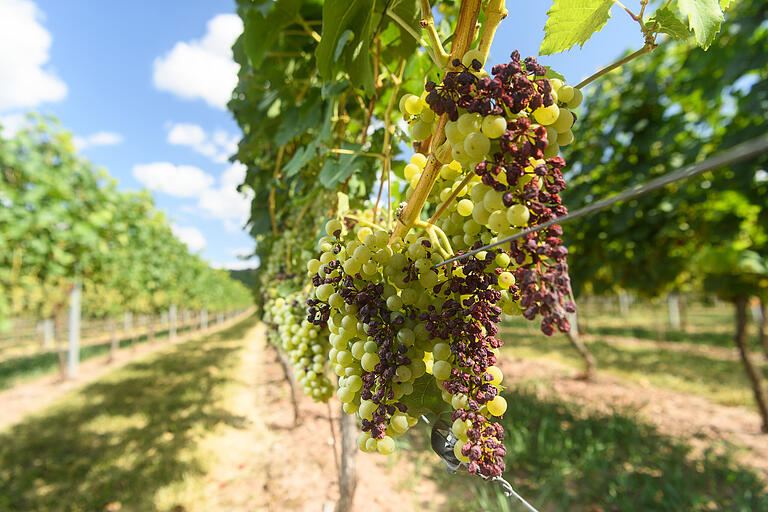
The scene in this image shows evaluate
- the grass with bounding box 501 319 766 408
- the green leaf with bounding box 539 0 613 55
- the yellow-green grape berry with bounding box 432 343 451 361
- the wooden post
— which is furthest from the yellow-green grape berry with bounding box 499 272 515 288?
the grass with bounding box 501 319 766 408

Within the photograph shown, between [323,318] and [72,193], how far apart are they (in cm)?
1011

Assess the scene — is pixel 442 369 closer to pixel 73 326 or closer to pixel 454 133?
pixel 454 133

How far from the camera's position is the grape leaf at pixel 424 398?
763mm

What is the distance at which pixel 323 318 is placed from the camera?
782mm

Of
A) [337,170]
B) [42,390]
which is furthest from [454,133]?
[42,390]

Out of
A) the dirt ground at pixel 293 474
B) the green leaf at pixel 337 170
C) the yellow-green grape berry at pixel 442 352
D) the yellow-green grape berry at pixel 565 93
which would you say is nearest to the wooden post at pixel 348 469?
the dirt ground at pixel 293 474

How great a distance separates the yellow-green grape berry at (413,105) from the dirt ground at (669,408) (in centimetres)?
391

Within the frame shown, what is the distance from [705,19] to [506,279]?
0.56 m

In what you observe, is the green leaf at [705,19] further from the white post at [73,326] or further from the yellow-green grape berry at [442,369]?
the white post at [73,326]

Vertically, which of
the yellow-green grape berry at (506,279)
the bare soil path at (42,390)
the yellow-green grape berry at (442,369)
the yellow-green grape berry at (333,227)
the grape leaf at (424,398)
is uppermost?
the yellow-green grape berry at (333,227)

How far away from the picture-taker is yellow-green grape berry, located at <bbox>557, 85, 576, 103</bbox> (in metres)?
0.55

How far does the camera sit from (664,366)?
1063 centimetres

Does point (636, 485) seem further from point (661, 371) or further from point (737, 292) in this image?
point (661, 371)

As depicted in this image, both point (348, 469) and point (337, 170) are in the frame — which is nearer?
point (337, 170)
